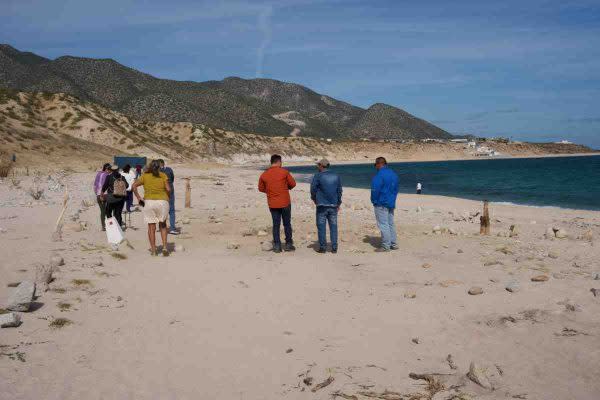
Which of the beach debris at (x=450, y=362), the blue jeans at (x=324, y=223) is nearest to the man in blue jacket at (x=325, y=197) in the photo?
the blue jeans at (x=324, y=223)

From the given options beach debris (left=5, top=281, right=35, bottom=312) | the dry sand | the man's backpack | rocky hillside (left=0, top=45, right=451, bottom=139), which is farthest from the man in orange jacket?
rocky hillside (left=0, top=45, right=451, bottom=139)

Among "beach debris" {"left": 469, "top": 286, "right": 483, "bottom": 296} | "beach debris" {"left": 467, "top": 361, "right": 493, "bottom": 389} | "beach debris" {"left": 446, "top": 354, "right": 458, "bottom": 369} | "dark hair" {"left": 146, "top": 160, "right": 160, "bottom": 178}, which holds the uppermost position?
"dark hair" {"left": 146, "top": 160, "right": 160, "bottom": 178}

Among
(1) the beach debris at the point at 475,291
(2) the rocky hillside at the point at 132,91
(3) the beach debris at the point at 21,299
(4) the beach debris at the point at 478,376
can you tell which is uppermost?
(2) the rocky hillside at the point at 132,91

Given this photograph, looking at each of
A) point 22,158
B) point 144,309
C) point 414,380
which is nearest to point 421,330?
point 414,380

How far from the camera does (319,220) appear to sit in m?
10.2

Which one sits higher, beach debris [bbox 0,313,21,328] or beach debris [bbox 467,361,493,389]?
beach debris [bbox 0,313,21,328]

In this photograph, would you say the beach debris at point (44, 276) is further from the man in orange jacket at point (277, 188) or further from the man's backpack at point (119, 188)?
the man's backpack at point (119, 188)

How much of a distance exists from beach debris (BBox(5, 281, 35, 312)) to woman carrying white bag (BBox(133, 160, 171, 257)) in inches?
149

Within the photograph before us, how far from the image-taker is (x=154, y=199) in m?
9.48

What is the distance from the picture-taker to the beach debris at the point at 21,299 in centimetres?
557

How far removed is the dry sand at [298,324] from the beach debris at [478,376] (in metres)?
0.05

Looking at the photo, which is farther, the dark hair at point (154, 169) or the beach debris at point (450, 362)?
the dark hair at point (154, 169)

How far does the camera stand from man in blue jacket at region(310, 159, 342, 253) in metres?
10.1

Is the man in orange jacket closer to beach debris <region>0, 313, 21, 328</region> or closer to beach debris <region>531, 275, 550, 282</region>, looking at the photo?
beach debris <region>531, 275, 550, 282</region>
